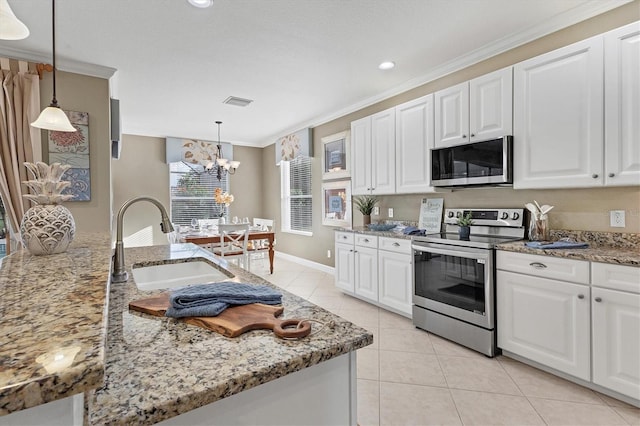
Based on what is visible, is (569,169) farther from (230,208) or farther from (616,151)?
(230,208)

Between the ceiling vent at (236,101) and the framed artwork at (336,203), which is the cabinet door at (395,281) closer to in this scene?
the framed artwork at (336,203)

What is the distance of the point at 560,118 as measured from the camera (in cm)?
232

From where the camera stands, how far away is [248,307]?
99 centimetres

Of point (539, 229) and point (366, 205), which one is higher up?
point (366, 205)

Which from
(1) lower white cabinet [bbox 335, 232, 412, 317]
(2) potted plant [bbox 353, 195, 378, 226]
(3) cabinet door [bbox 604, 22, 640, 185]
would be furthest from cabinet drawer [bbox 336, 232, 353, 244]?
(3) cabinet door [bbox 604, 22, 640, 185]

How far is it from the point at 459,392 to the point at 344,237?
2.17 meters

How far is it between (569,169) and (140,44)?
139 inches

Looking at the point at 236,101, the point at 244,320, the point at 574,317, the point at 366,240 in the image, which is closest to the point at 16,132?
the point at 236,101

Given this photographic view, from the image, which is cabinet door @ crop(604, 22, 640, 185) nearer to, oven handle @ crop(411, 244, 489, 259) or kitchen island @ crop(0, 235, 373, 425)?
oven handle @ crop(411, 244, 489, 259)

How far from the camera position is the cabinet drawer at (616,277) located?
178 cm

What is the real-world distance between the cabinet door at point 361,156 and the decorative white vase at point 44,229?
3.18m

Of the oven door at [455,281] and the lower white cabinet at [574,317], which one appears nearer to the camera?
the lower white cabinet at [574,317]

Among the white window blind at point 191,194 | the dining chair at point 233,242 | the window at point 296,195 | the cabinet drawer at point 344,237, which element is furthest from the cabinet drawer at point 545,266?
the white window blind at point 191,194

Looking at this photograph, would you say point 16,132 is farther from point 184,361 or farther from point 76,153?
point 184,361
